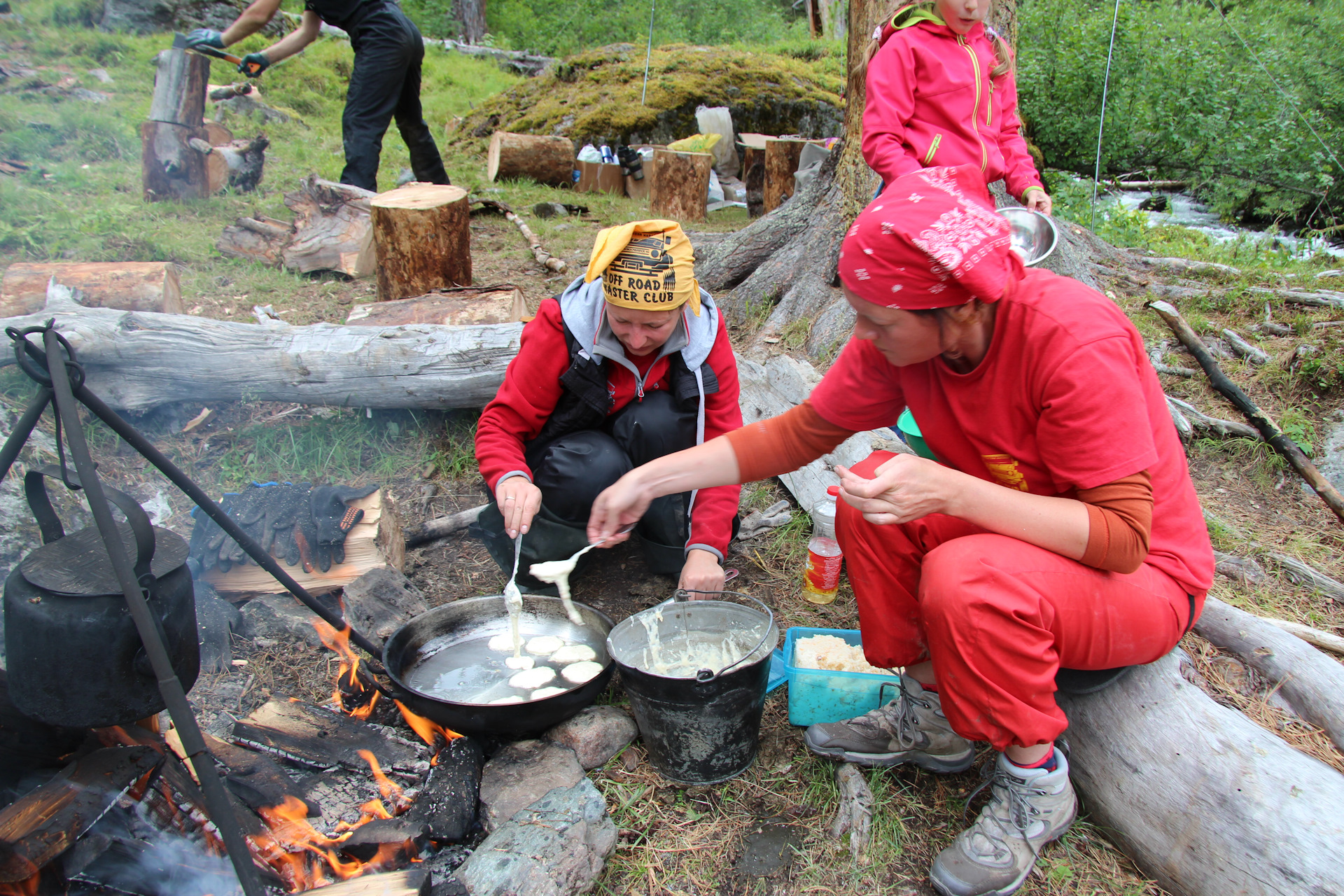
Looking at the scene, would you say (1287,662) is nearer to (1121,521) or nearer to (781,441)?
(1121,521)

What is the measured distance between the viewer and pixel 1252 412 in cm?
372

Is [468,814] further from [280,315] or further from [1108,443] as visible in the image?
[280,315]

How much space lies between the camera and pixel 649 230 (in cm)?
237

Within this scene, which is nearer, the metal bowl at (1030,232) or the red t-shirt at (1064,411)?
the red t-shirt at (1064,411)

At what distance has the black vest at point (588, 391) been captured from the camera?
8.77ft

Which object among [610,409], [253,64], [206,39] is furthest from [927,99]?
[206,39]

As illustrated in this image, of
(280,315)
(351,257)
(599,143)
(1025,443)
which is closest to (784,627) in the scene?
(1025,443)

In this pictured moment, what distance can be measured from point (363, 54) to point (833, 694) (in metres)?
6.54

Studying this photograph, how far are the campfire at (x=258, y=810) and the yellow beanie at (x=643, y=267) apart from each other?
4.43ft

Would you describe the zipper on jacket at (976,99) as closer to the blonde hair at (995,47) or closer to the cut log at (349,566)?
the blonde hair at (995,47)

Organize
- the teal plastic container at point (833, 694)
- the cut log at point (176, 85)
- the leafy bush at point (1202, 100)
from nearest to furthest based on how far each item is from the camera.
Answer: the teal plastic container at point (833, 694) → the cut log at point (176, 85) → the leafy bush at point (1202, 100)

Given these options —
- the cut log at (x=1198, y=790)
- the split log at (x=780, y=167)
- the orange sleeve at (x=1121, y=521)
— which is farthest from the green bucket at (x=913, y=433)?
the split log at (x=780, y=167)

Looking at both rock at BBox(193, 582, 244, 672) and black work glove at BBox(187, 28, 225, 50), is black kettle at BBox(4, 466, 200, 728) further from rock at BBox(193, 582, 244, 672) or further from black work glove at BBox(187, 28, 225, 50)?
black work glove at BBox(187, 28, 225, 50)

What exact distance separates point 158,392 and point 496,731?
8.22 ft
